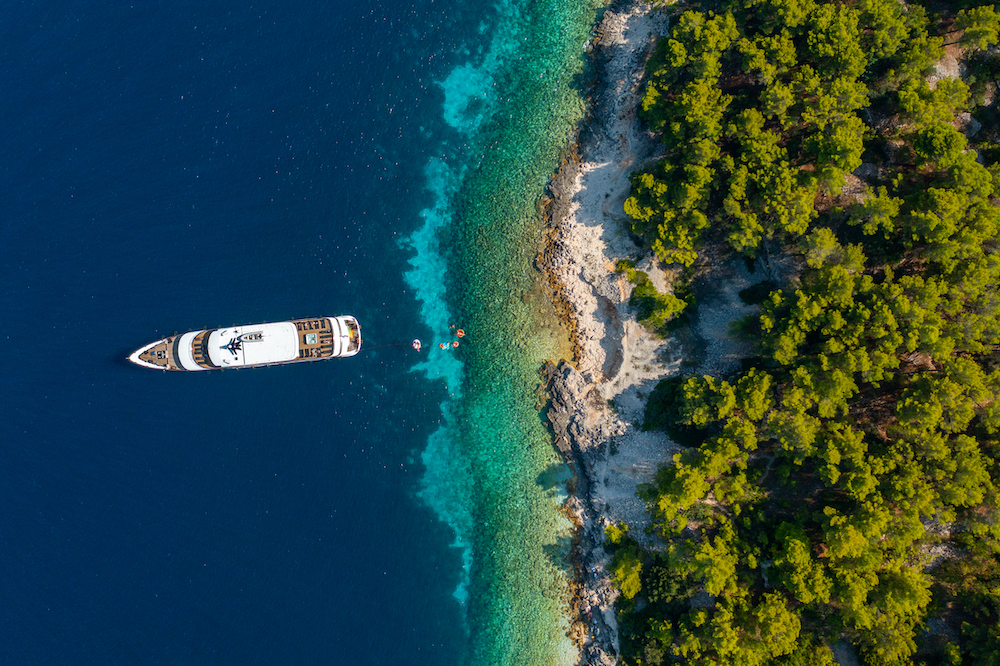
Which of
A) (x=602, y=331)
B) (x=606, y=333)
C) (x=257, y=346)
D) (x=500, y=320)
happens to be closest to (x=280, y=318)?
(x=257, y=346)

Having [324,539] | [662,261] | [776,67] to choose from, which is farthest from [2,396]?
[776,67]

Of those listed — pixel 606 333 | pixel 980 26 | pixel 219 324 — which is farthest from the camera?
pixel 219 324

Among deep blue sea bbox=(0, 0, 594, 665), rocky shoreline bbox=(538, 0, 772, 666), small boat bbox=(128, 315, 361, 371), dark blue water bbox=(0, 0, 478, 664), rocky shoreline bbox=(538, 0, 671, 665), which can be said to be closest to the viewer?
rocky shoreline bbox=(538, 0, 772, 666)

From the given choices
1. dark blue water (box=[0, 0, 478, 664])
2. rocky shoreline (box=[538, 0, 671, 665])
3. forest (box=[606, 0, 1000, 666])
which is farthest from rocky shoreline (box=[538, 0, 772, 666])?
dark blue water (box=[0, 0, 478, 664])

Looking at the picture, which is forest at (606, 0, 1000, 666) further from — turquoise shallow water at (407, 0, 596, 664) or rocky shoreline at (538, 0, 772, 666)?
turquoise shallow water at (407, 0, 596, 664)

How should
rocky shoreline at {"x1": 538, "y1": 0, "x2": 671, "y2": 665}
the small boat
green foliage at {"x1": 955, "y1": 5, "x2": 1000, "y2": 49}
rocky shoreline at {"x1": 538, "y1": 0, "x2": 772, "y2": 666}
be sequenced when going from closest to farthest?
green foliage at {"x1": 955, "y1": 5, "x2": 1000, "y2": 49} < rocky shoreline at {"x1": 538, "y1": 0, "x2": 772, "y2": 666} < rocky shoreline at {"x1": 538, "y1": 0, "x2": 671, "y2": 665} < the small boat

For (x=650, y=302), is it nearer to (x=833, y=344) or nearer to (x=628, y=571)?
(x=833, y=344)

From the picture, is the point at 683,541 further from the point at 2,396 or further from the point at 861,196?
the point at 2,396
